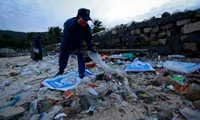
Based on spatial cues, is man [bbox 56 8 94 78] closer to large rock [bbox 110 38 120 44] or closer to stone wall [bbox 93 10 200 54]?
stone wall [bbox 93 10 200 54]

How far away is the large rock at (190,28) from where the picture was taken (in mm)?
2333

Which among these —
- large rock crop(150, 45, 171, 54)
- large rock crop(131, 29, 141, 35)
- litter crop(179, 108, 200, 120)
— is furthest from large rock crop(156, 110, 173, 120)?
large rock crop(131, 29, 141, 35)

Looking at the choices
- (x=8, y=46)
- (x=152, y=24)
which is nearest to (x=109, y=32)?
(x=152, y=24)

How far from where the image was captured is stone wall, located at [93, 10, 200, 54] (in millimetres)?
2436

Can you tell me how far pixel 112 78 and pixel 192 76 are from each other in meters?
1.32

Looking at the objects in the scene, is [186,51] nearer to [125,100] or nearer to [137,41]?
[137,41]

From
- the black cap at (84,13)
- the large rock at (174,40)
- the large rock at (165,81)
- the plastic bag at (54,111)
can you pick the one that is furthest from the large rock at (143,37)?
the plastic bag at (54,111)

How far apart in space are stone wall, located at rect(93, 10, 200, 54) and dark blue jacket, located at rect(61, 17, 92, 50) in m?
2.20

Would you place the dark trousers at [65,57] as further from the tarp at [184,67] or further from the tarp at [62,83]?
the tarp at [184,67]

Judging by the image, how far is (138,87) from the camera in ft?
5.39

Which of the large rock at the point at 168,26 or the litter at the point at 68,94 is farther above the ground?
the large rock at the point at 168,26

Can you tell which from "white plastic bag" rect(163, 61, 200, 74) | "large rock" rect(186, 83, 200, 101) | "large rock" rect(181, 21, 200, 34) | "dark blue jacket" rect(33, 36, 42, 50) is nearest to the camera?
"large rock" rect(186, 83, 200, 101)

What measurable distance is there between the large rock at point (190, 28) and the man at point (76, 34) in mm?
2273

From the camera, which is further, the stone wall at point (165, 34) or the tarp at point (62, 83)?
the stone wall at point (165, 34)
